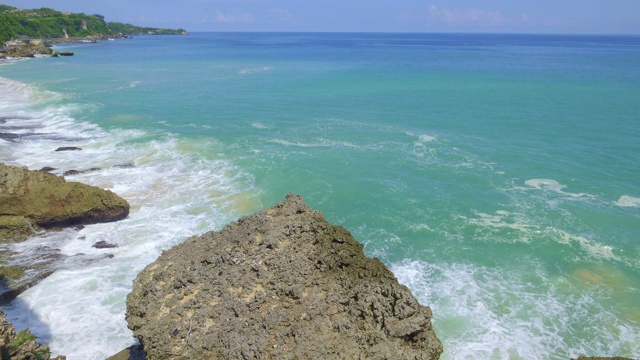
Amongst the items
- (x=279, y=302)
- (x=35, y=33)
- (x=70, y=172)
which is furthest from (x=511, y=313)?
(x=35, y=33)

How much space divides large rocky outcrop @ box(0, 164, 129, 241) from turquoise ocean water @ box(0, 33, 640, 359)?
90 cm

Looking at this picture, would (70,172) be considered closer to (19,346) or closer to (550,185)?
(19,346)

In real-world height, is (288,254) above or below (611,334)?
above

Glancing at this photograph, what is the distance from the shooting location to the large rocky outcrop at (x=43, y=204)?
21.9 m

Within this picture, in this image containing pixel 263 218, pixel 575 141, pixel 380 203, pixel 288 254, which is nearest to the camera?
pixel 288 254

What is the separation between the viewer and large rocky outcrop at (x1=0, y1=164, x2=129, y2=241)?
21891 millimetres

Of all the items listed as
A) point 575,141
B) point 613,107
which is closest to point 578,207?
point 575,141

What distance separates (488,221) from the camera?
25.4 m

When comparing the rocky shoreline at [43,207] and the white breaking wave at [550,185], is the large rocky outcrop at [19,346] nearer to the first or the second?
the rocky shoreline at [43,207]

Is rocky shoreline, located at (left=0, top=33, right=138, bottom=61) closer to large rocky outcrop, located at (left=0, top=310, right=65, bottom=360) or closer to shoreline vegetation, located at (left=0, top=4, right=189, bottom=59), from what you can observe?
shoreline vegetation, located at (left=0, top=4, right=189, bottom=59)

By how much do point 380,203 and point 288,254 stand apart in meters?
15.7

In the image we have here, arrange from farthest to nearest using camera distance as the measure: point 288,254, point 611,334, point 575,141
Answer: point 575,141 < point 611,334 < point 288,254

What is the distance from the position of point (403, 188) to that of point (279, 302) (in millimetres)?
19220

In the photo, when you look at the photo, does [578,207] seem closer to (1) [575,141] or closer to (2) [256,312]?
(1) [575,141]
